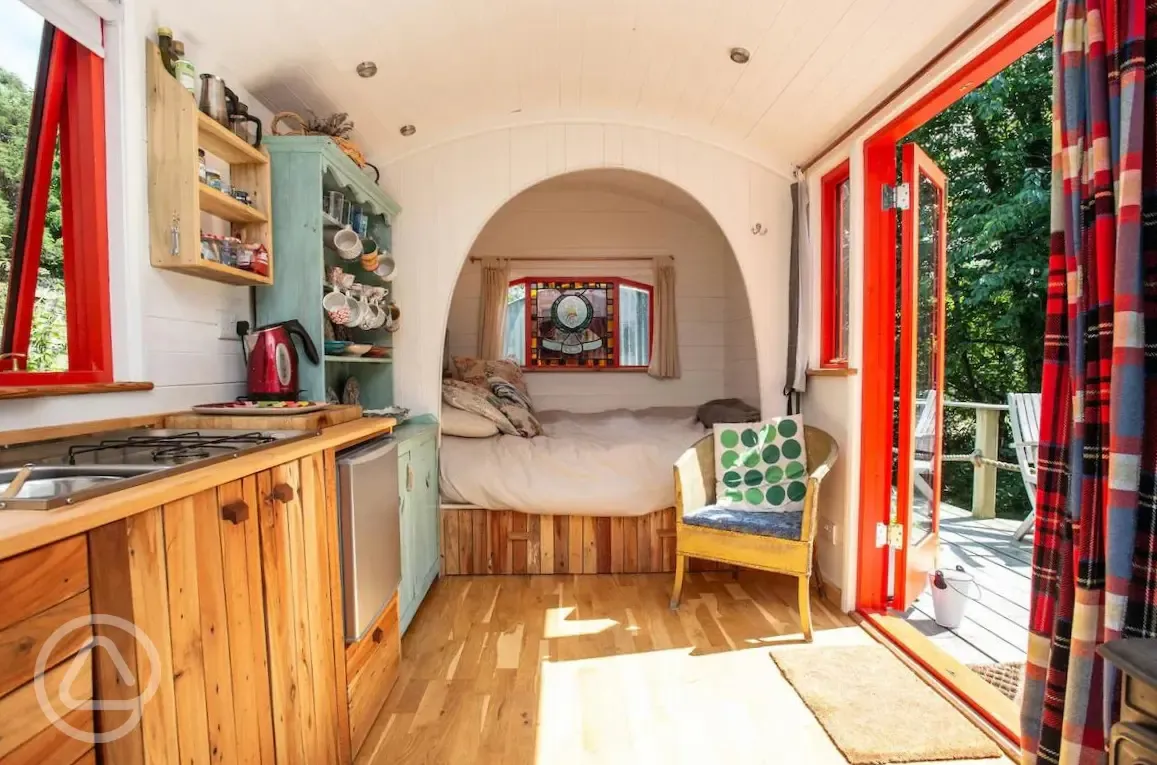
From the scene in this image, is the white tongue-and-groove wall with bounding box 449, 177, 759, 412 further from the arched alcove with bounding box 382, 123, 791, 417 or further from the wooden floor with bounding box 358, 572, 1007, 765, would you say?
the wooden floor with bounding box 358, 572, 1007, 765

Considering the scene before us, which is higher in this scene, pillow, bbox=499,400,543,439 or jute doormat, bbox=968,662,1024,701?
pillow, bbox=499,400,543,439

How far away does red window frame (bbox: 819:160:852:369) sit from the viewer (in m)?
3.04

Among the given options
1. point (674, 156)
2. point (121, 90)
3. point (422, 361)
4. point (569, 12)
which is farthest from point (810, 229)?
point (121, 90)

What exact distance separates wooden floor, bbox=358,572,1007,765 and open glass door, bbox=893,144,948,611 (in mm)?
486

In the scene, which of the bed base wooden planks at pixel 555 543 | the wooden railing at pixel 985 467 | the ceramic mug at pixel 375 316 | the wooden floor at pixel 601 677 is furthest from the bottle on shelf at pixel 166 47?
the wooden railing at pixel 985 467

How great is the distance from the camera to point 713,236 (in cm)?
511

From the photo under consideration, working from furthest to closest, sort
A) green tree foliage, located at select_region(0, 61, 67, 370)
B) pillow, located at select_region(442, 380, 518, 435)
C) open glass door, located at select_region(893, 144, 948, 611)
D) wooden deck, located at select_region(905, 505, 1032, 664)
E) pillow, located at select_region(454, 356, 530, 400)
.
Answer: pillow, located at select_region(454, 356, 530, 400) < pillow, located at select_region(442, 380, 518, 435) < open glass door, located at select_region(893, 144, 948, 611) < wooden deck, located at select_region(905, 505, 1032, 664) < green tree foliage, located at select_region(0, 61, 67, 370)

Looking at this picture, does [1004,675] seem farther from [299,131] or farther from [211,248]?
[299,131]

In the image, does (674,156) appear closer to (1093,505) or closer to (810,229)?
(810,229)

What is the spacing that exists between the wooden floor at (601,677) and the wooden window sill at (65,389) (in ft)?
4.08

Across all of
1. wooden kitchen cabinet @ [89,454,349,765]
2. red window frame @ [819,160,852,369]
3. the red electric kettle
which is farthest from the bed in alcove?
wooden kitchen cabinet @ [89,454,349,765]

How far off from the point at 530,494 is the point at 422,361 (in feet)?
2.97

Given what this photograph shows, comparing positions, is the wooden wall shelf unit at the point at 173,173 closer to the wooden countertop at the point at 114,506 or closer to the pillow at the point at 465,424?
the wooden countertop at the point at 114,506

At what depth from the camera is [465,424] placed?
3.34 m
